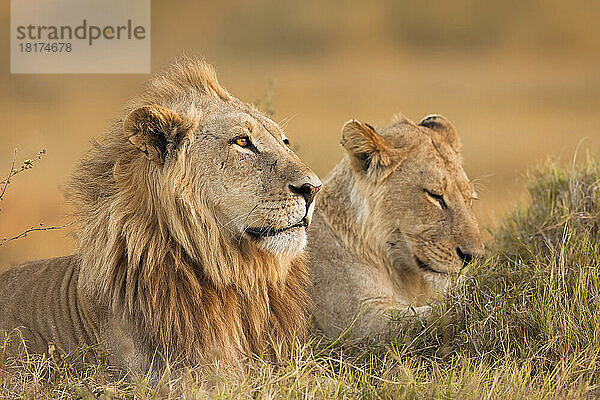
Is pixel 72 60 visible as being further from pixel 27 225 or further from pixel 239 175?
pixel 239 175

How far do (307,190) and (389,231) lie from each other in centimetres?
120

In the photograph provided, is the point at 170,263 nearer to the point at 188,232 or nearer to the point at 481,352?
the point at 188,232

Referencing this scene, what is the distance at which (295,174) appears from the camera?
357 centimetres

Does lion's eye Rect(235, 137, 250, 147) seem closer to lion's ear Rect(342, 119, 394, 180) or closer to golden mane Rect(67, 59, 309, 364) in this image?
golden mane Rect(67, 59, 309, 364)

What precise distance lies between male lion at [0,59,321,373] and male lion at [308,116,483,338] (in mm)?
774

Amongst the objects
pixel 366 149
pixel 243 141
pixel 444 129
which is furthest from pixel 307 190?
pixel 444 129

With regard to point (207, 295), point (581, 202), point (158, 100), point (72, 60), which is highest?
point (72, 60)

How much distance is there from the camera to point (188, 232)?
11.9 feet

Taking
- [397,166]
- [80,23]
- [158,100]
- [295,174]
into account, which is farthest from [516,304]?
[80,23]

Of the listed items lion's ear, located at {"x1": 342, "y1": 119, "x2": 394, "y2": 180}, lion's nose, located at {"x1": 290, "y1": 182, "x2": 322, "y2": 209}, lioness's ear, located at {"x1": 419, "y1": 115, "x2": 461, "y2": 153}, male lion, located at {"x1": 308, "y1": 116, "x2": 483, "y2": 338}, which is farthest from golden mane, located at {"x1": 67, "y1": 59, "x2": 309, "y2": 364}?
lioness's ear, located at {"x1": 419, "y1": 115, "x2": 461, "y2": 153}

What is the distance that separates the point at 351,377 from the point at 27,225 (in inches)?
209

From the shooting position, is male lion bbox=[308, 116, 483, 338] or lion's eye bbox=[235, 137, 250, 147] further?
male lion bbox=[308, 116, 483, 338]

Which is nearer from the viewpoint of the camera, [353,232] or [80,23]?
[353,232]

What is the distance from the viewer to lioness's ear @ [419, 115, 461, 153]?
4.91 metres
